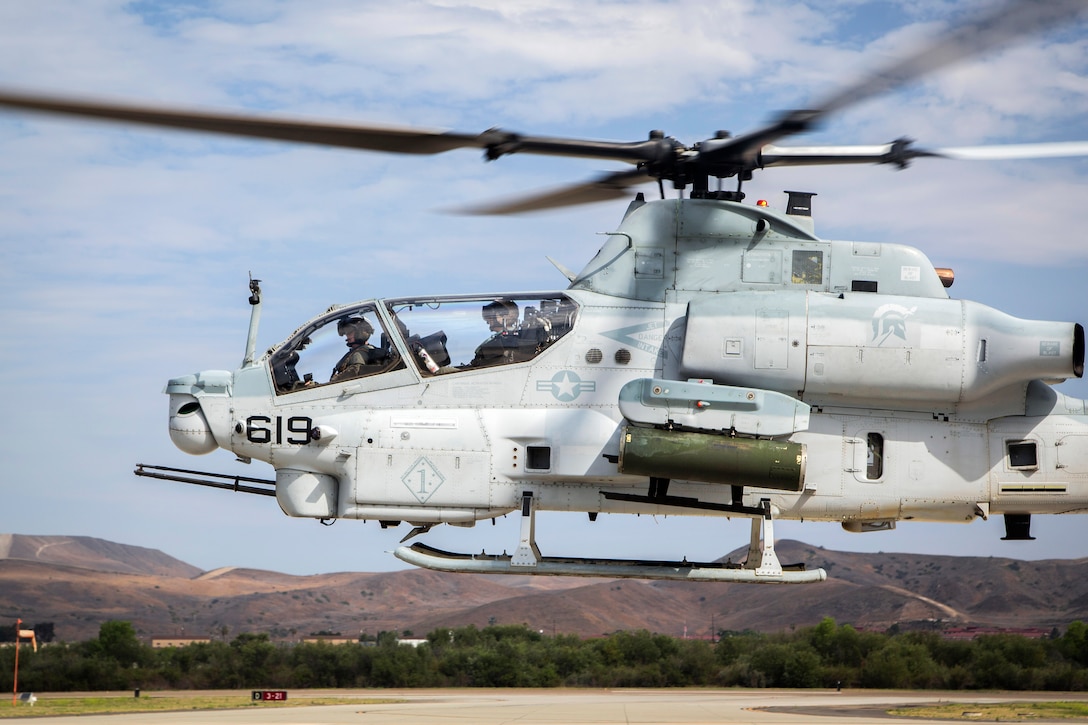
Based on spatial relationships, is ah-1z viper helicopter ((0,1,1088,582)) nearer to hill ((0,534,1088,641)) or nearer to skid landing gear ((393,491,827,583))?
skid landing gear ((393,491,827,583))

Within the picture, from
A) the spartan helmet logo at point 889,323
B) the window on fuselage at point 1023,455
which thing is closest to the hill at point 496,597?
the window on fuselage at point 1023,455

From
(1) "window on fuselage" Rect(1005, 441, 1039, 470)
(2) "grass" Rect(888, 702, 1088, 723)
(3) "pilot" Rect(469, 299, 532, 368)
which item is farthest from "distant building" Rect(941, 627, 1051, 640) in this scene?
(3) "pilot" Rect(469, 299, 532, 368)

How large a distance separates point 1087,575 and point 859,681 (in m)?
28.1

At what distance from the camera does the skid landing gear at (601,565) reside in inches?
426

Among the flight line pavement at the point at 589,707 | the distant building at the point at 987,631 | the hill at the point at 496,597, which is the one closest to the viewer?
the flight line pavement at the point at 589,707

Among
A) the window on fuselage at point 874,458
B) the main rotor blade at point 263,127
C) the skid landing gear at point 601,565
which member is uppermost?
the main rotor blade at point 263,127

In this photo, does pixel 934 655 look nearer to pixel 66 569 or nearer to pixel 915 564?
pixel 915 564

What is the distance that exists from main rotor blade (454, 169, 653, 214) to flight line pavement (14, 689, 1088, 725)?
5717 millimetres

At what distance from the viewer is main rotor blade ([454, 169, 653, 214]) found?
468 inches

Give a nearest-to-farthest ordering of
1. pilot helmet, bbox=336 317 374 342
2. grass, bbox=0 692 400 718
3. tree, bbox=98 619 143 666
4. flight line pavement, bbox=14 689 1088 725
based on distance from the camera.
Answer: pilot helmet, bbox=336 317 374 342 → flight line pavement, bbox=14 689 1088 725 → grass, bbox=0 692 400 718 → tree, bbox=98 619 143 666

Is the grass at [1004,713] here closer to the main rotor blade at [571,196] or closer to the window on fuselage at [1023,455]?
the window on fuselage at [1023,455]

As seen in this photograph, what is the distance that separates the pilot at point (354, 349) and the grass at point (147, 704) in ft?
54.1

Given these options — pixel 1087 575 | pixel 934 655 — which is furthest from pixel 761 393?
pixel 1087 575

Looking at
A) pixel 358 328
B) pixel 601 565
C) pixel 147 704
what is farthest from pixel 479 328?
pixel 147 704
